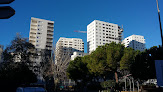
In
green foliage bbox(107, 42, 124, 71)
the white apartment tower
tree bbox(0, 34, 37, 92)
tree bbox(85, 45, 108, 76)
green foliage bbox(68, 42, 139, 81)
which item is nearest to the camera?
tree bbox(0, 34, 37, 92)

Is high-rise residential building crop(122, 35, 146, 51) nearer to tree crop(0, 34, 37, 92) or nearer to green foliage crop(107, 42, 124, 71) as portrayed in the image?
green foliage crop(107, 42, 124, 71)

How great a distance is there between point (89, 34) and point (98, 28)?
945cm

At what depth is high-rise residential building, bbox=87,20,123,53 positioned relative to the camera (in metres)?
106

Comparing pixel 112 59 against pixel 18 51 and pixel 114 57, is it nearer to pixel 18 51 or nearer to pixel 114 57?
pixel 114 57

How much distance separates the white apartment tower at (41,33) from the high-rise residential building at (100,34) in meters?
38.3

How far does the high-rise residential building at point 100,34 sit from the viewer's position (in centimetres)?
10550

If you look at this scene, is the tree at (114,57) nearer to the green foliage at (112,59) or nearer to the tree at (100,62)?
the green foliage at (112,59)

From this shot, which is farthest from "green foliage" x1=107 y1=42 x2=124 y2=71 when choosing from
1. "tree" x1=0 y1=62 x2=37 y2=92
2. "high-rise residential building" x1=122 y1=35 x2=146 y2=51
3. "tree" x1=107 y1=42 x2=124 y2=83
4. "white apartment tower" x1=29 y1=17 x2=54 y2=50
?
"high-rise residential building" x1=122 y1=35 x2=146 y2=51

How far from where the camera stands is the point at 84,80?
36625 millimetres

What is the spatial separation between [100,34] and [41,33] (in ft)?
153

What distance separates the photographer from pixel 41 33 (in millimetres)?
72188

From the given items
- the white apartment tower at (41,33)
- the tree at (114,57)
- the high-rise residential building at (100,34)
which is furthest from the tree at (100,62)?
the high-rise residential building at (100,34)

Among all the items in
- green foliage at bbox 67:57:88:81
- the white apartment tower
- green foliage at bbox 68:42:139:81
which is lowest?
green foliage at bbox 67:57:88:81

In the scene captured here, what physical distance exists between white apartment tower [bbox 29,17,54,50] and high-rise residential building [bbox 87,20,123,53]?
3833cm
